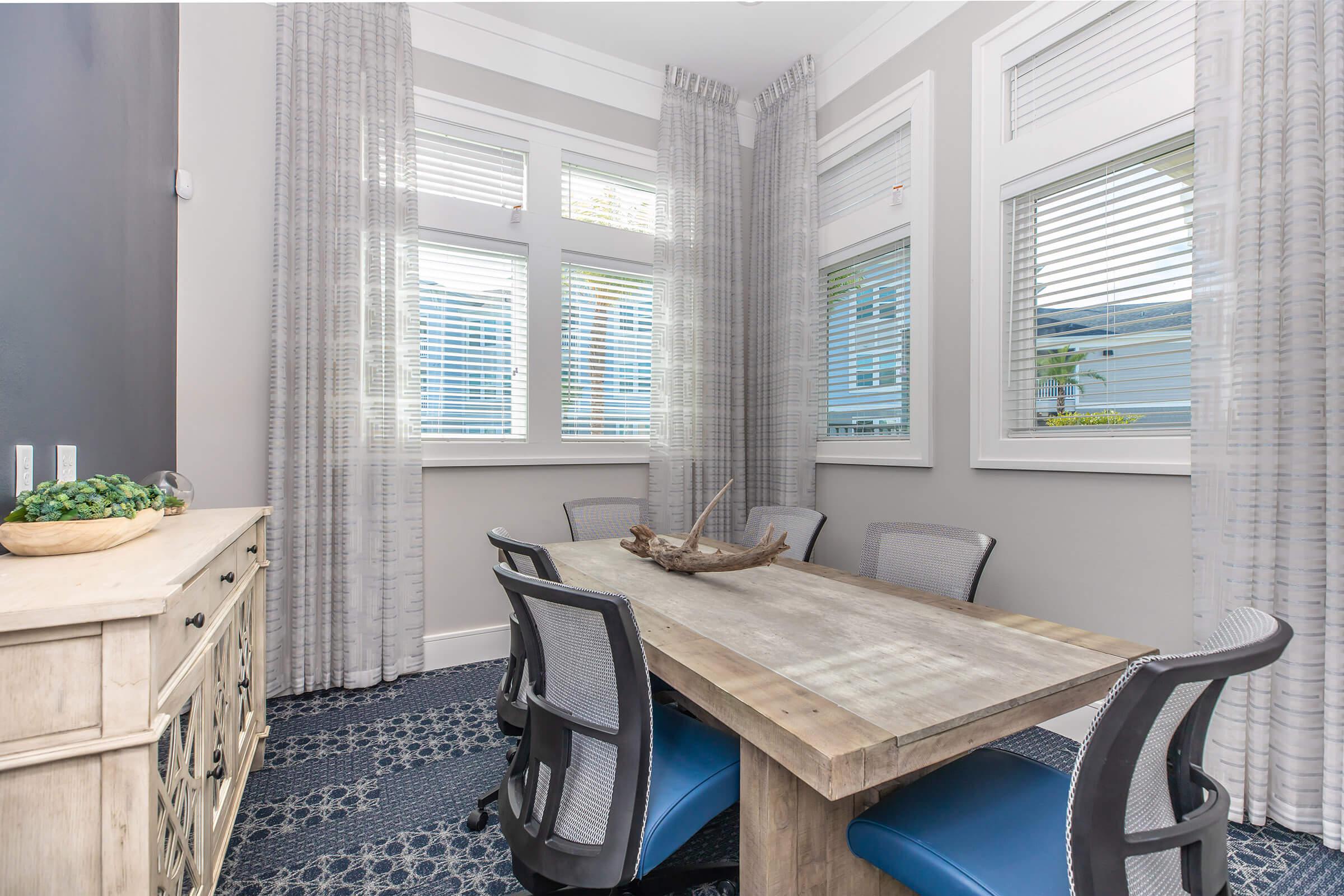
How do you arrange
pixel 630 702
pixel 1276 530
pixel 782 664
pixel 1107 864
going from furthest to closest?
pixel 1276 530 < pixel 782 664 < pixel 630 702 < pixel 1107 864

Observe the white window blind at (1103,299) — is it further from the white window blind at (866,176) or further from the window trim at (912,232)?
the white window blind at (866,176)

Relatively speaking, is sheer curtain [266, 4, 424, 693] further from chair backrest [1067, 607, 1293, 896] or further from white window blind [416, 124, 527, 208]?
chair backrest [1067, 607, 1293, 896]

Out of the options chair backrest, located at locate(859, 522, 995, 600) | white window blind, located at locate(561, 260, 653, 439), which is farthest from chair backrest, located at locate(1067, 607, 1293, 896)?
white window blind, located at locate(561, 260, 653, 439)

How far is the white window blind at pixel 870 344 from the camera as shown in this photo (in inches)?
122

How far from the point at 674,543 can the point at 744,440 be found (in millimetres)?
1573

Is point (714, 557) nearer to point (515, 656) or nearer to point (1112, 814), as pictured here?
point (515, 656)

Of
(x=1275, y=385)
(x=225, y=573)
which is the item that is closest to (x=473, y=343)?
(x=225, y=573)

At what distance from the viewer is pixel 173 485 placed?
6.22 feet

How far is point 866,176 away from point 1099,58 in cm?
117

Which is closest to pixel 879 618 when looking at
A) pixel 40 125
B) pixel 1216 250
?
pixel 1216 250

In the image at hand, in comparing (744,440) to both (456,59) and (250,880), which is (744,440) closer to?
(456,59)

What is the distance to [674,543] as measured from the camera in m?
2.50

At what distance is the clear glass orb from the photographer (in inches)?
72.5

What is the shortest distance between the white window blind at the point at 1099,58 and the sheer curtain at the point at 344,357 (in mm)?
2847
